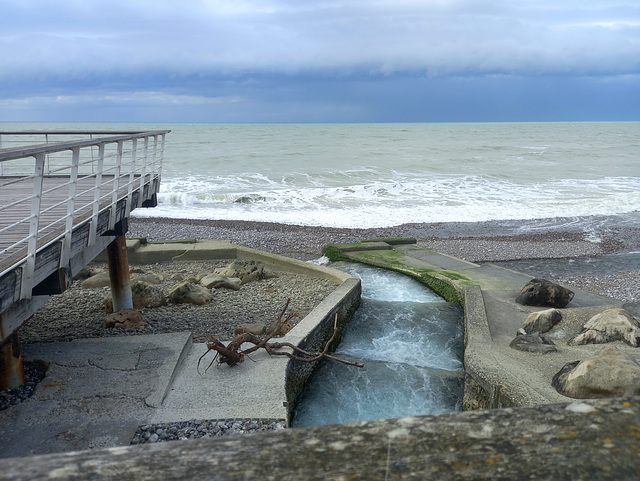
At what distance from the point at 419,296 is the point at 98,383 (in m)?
6.51

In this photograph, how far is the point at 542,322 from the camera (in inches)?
281

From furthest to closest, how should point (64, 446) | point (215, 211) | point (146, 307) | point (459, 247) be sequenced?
point (215, 211) → point (459, 247) → point (146, 307) → point (64, 446)

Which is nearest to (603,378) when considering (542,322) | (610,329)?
(610,329)

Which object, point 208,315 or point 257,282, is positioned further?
point 257,282

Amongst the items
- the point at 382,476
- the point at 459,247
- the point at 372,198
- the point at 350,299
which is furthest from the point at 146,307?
the point at 372,198

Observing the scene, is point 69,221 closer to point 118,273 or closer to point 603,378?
point 118,273

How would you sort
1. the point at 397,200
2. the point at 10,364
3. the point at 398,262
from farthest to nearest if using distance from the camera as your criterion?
the point at 397,200 → the point at 398,262 → the point at 10,364

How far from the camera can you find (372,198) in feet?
88.9

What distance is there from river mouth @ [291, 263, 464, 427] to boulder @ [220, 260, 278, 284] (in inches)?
84.3

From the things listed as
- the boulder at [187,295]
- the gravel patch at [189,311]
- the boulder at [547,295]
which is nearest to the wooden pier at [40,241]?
the gravel patch at [189,311]

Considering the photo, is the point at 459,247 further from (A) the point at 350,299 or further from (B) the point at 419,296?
(A) the point at 350,299

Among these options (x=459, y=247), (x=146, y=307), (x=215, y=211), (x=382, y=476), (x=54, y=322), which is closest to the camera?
(x=382, y=476)

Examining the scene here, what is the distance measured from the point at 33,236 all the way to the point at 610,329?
6.30 metres

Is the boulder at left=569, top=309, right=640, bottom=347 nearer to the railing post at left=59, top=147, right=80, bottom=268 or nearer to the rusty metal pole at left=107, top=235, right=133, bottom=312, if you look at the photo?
the railing post at left=59, top=147, right=80, bottom=268
